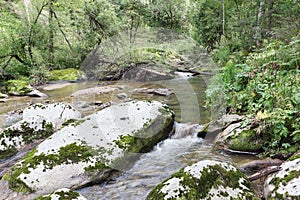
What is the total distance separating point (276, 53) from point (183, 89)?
5.80m

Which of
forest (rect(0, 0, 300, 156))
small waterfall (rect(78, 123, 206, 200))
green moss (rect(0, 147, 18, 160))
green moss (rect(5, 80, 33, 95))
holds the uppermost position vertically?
forest (rect(0, 0, 300, 156))

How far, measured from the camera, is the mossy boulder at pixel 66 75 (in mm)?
16500

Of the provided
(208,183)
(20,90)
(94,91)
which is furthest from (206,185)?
(20,90)

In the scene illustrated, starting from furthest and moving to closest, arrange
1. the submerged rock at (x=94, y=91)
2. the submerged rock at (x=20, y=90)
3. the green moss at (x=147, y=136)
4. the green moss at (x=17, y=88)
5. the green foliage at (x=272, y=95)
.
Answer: the green moss at (x=17, y=88) < the submerged rock at (x=20, y=90) < the submerged rock at (x=94, y=91) < the green moss at (x=147, y=136) < the green foliage at (x=272, y=95)

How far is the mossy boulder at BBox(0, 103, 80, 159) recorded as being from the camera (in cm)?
529

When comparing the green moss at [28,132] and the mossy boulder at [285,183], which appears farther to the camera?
the green moss at [28,132]

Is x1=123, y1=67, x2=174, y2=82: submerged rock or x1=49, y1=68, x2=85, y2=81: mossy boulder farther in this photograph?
x1=49, y1=68, x2=85, y2=81: mossy boulder

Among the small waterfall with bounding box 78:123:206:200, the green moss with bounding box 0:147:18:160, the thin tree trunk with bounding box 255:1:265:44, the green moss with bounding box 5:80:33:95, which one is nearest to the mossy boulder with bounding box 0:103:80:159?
the green moss with bounding box 0:147:18:160

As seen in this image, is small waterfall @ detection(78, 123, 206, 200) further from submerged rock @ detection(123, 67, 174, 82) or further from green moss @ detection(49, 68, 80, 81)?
green moss @ detection(49, 68, 80, 81)

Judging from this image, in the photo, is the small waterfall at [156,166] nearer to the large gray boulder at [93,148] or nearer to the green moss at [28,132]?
the large gray boulder at [93,148]

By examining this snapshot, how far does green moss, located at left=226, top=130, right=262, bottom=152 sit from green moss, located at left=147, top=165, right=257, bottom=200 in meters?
1.44

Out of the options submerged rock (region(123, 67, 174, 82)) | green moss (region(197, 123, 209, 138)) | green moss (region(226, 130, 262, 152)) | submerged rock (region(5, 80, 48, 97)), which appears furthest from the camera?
submerged rock (region(123, 67, 174, 82))

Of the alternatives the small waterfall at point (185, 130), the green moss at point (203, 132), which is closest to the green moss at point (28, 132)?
the small waterfall at point (185, 130)

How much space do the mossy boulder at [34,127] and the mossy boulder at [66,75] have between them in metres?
9.99
